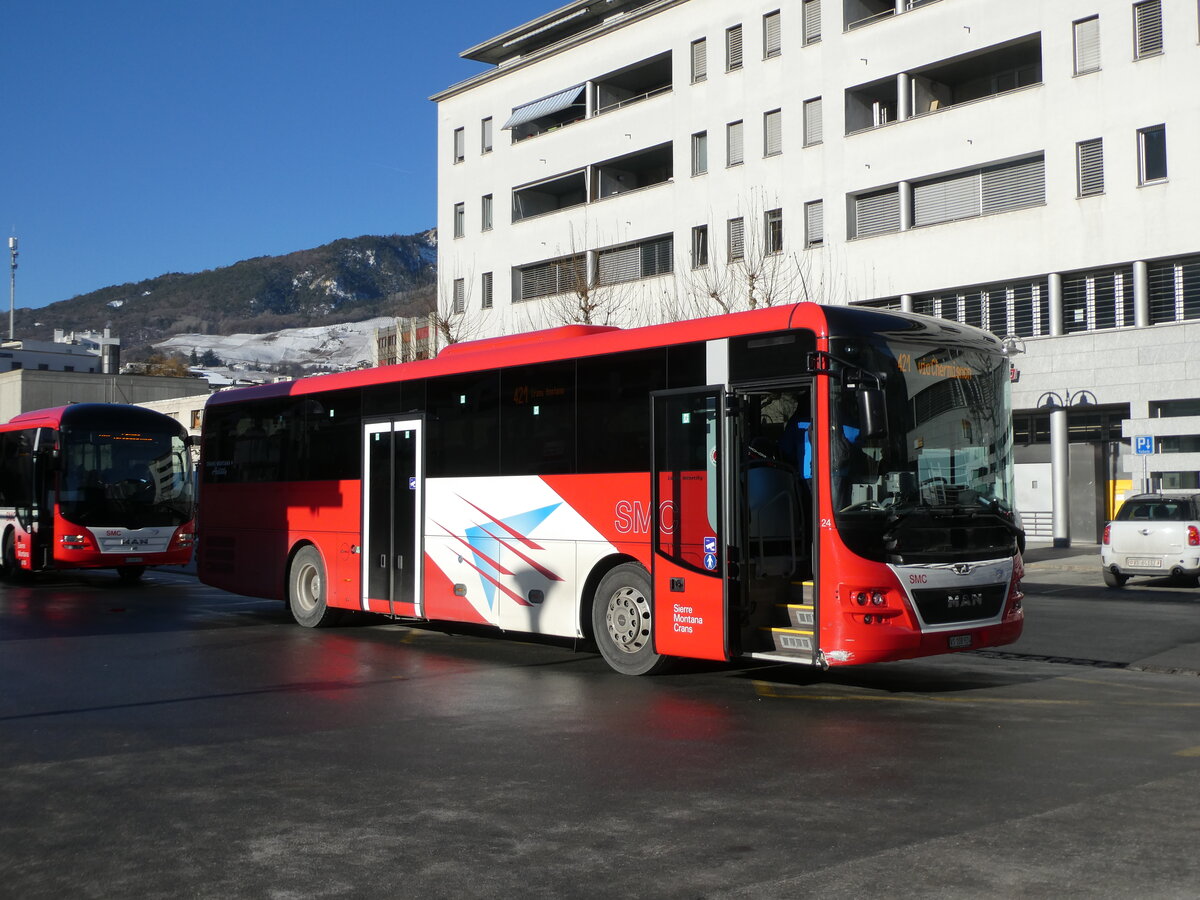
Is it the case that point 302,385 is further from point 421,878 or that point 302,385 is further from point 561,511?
point 421,878

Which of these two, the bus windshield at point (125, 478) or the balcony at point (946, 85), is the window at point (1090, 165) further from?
the bus windshield at point (125, 478)

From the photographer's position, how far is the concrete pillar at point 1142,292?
2986 centimetres

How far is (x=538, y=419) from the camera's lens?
12.7 m

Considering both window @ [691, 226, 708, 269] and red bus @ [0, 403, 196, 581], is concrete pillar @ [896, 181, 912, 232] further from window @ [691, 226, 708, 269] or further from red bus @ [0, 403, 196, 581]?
red bus @ [0, 403, 196, 581]

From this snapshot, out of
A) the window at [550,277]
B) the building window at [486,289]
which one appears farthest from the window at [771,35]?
the building window at [486,289]

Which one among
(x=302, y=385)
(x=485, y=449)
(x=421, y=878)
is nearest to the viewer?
(x=421, y=878)

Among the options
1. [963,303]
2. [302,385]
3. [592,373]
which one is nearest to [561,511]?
[592,373]

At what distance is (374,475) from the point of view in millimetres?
15188

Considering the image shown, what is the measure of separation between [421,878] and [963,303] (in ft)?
100

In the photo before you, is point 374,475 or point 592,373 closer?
point 592,373

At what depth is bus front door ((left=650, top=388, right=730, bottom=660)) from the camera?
10.6 meters

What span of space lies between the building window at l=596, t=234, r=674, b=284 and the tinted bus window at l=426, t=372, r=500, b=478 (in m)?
26.8

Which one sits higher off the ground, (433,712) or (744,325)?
(744,325)

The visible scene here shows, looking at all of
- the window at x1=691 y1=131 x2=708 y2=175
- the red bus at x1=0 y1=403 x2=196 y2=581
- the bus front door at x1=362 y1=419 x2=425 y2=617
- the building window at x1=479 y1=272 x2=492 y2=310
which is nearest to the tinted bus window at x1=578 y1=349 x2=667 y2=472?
the bus front door at x1=362 y1=419 x2=425 y2=617
